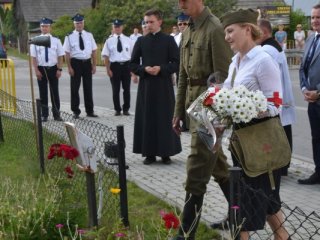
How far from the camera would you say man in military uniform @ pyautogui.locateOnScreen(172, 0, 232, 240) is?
421 centimetres

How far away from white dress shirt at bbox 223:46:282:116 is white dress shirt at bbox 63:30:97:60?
26.1 feet

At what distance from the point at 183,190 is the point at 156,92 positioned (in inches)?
67.5

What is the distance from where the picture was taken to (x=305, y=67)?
6.31 meters

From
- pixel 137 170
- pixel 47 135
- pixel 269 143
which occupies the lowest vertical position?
pixel 137 170

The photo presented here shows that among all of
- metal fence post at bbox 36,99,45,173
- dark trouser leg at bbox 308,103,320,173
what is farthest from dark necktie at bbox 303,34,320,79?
metal fence post at bbox 36,99,45,173

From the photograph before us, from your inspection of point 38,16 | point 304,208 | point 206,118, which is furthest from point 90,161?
point 38,16

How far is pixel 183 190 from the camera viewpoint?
610 cm

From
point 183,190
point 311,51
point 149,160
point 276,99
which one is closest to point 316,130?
point 311,51

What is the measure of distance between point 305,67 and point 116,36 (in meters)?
6.60

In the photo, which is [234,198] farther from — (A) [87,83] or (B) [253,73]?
(A) [87,83]

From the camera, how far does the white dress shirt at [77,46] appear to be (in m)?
11.2

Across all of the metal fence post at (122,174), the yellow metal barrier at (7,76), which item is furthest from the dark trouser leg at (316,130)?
the yellow metal barrier at (7,76)

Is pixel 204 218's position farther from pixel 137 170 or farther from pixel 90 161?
pixel 137 170

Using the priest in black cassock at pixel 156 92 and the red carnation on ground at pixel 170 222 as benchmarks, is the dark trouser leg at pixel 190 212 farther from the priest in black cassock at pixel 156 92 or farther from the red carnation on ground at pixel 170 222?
the priest in black cassock at pixel 156 92
